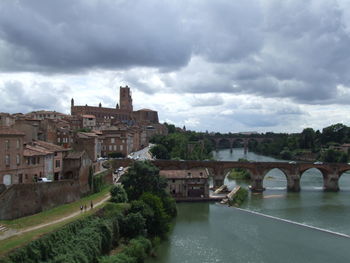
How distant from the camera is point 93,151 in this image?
150 feet

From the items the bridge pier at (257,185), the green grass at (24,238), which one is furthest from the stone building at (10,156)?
the bridge pier at (257,185)

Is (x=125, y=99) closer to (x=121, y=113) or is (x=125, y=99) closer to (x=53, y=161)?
(x=121, y=113)

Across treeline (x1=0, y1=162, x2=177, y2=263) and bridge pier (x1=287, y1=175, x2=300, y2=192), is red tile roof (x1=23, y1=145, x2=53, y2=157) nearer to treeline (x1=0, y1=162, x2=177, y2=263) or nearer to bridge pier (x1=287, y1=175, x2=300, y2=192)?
treeline (x1=0, y1=162, x2=177, y2=263)

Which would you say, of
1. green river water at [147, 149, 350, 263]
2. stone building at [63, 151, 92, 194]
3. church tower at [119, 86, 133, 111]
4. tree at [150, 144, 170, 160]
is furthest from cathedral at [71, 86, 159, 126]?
stone building at [63, 151, 92, 194]

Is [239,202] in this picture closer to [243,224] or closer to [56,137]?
[243,224]

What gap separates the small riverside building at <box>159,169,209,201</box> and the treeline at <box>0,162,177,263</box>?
8564 millimetres

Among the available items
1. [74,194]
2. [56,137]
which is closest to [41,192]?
[74,194]

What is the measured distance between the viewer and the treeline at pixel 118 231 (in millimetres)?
20766

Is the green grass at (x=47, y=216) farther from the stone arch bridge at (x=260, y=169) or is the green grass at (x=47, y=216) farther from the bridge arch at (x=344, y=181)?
the bridge arch at (x=344, y=181)

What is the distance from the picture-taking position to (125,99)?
485 ft

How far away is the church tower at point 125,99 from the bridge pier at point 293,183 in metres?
94.0

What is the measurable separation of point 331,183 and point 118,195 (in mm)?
38806

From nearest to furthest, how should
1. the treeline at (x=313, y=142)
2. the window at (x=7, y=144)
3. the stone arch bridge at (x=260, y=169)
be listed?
the window at (x=7, y=144)
the stone arch bridge at (x=260, y=169)
the treeline at (x=313, y=142)

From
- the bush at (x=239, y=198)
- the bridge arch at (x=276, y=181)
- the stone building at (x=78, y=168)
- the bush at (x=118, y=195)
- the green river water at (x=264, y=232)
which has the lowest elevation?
the green river water at (x=264, y=232)
